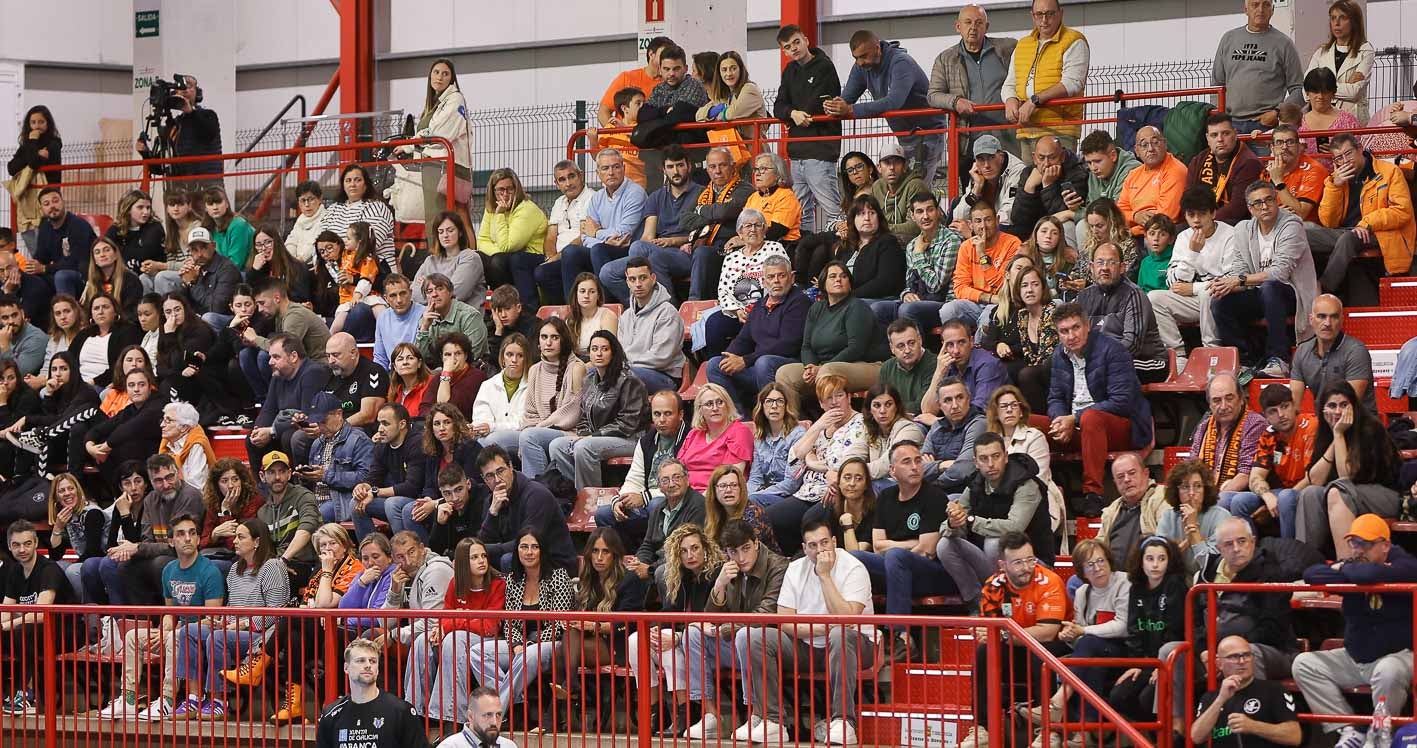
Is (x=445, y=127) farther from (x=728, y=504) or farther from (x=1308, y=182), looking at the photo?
(x=1308, y=182)

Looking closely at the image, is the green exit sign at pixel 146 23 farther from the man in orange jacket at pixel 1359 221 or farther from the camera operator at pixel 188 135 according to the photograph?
the man in orange jacket at pixel 1359 221

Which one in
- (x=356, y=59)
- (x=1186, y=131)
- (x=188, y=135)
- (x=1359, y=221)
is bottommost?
(x=1359, y=221)

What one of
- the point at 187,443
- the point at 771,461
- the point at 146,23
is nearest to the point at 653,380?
the point at 771,461

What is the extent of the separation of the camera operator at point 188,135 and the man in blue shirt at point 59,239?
1216 millimetres

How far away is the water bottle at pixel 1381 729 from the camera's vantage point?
28.8 feet

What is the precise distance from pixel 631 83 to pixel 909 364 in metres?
5.84

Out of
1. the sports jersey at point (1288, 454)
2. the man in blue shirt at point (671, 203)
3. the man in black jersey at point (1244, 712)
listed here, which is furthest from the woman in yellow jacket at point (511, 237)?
the man in black jersey at point (1244, 712)

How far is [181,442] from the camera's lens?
44.8 feet

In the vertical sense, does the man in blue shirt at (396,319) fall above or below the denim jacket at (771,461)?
above

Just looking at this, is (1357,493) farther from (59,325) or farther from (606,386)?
(59,325)

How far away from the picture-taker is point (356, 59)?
74.8ft

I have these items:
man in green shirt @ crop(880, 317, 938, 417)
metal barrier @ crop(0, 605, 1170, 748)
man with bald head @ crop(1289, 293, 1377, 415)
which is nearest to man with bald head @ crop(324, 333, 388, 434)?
metal barrier @ crop(0, 605, 1170, 748)

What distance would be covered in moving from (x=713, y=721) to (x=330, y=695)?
1.86 metres

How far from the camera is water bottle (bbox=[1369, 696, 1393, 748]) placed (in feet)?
28.8
